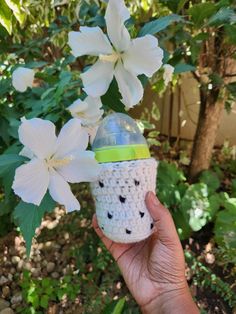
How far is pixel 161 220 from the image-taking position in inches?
36.0

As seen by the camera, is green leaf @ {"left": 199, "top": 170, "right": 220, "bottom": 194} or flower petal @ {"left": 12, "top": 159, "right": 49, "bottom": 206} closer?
flower petal @ {"left": 12, "top": 159, "right": 49, "bottom": 206}

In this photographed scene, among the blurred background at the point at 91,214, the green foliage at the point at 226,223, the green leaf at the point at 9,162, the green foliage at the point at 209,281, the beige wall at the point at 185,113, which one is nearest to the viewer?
the green leaf at the point at 9,162

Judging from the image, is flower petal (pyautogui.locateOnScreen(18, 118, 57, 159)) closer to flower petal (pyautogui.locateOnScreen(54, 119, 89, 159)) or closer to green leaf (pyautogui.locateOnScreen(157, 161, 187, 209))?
flower petal (pyautogui.locateOnScreen(54, 119, 89, 159))

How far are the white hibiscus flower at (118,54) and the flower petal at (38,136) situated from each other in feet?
0.37

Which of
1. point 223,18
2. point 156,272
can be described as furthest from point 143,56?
point 156,272

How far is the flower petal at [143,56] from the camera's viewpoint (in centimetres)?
66

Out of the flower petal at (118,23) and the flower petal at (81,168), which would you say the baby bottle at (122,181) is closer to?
the flower petal at (81,168)

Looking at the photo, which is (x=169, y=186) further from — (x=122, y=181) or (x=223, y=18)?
(x=122, y=181)

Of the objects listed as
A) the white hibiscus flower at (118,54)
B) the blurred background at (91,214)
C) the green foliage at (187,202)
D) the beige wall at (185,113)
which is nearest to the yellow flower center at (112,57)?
the white hibiscus flower at (118,54)

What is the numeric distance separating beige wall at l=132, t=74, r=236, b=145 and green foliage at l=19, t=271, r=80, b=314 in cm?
156

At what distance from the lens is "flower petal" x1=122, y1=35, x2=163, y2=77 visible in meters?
0.66

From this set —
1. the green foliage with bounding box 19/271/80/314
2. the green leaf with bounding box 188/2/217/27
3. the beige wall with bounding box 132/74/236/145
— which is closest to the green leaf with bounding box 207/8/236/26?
the green leaf with bounding box 188/2/217/27

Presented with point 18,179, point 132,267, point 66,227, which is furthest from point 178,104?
point 18,179

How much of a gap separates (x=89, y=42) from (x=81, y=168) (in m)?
0.21
